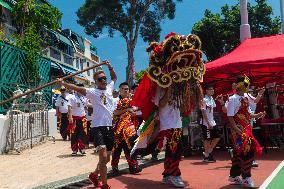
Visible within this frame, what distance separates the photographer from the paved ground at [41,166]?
814 centimetres

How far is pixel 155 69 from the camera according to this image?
7082 mm

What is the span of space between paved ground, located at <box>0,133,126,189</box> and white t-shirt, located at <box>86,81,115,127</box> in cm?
169

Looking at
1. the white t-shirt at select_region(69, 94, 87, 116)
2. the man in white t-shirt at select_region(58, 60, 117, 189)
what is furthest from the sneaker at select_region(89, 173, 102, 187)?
the white t-shirt at select_region(69, 94, 87, 116)

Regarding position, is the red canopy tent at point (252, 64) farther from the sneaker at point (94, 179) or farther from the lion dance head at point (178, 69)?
the sneaker at point (94, 179)

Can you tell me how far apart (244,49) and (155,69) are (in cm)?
650

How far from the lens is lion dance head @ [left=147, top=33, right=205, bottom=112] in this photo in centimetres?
700

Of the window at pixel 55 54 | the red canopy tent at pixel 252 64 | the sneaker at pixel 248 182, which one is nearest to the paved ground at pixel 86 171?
the sneaker at pixel 248 182

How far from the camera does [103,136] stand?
6953 millimetres

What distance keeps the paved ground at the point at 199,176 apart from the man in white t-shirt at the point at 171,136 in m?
0.22

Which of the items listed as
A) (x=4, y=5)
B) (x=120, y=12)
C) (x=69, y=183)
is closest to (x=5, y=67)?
(x=69, y=183)

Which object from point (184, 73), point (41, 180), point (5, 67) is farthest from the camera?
point (5, 67)

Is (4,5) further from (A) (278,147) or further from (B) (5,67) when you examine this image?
(A) (278,147)

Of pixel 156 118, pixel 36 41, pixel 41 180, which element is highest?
pixel 36 41

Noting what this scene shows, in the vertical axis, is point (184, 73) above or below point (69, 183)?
above
